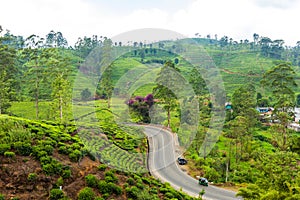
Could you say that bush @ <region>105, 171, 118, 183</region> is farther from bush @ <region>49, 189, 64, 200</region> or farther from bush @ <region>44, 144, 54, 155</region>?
bush @ <region>44, 144, 54, 155</region>

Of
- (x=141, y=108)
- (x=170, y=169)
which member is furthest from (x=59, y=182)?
(x=141, y=108)

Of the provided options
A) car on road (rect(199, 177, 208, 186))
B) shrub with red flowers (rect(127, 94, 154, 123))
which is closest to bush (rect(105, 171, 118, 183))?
car on road (rect(199, 177, 208, 186))

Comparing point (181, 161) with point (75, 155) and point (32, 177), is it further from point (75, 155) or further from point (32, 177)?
point (32, 177)

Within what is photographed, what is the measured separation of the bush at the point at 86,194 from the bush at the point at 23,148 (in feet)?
8.25

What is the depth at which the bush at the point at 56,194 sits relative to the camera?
364 inches

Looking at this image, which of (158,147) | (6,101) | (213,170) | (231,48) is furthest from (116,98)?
(231,48)

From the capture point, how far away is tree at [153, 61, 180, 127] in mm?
26000

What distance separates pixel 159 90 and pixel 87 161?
1571 centimetres

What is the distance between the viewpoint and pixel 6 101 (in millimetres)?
22781

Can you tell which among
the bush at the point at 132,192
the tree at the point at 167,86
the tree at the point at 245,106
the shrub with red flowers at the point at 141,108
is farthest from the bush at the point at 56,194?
the tree at the point at 245,106

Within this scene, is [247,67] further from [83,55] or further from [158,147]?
[158,147]

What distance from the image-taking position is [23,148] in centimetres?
1062

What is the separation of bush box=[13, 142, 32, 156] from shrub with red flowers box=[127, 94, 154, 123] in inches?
662

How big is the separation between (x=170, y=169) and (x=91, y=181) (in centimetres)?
1077
